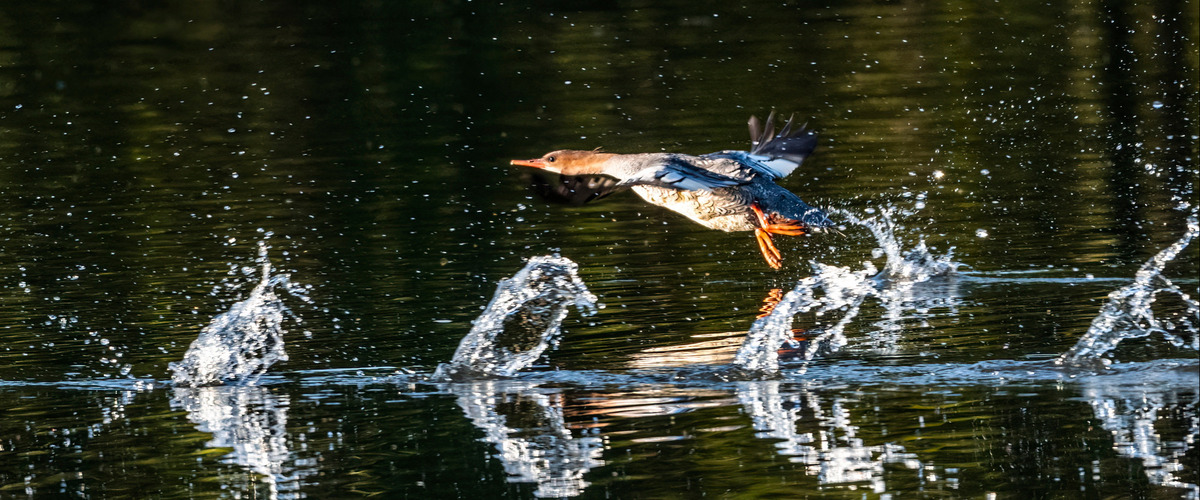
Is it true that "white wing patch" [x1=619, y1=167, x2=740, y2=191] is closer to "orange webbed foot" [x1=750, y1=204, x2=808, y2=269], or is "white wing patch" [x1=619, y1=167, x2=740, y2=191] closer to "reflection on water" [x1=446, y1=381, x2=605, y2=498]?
"orange webbed foot" [x1=750, y1=204, x2=808, y2=269]

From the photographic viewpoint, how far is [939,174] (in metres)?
16.0

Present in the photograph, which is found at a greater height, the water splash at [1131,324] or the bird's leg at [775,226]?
the bird's leg at [775,226]

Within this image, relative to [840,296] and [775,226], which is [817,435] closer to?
[840,296]

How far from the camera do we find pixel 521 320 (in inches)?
445

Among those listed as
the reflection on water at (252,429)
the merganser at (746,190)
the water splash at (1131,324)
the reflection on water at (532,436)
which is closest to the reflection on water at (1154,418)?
the water splash at (1131,324)

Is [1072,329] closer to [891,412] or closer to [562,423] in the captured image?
[891,412]

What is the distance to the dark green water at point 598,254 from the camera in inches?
319

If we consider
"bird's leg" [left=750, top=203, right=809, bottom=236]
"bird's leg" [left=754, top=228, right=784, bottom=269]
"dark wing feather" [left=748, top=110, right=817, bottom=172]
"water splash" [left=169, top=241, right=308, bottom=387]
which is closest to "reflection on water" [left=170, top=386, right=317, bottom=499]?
"water splash" [left=169, top=241, right=308, bottom=387]

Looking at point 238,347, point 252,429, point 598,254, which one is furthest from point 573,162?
point 252,429

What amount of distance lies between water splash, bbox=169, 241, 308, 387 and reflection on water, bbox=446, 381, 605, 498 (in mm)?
1329

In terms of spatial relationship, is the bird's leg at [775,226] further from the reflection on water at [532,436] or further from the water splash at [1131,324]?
the reflection on water at [532,436]

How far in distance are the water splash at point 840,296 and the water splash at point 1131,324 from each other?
1.29 meters

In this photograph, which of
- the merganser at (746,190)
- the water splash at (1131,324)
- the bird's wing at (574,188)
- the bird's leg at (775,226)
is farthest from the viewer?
the bird's leg at (775,226)

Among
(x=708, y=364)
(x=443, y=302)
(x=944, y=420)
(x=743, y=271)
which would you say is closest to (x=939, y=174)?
(x=743, y=271)
